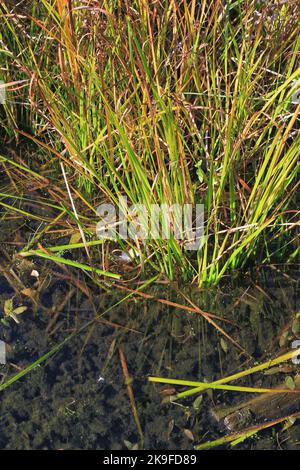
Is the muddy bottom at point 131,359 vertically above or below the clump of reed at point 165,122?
below

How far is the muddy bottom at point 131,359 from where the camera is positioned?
1369 mm

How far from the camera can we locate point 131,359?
1.49 metres

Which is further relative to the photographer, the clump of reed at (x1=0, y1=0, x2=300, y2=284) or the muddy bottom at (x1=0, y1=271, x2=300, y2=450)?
the clump of reed at (x1=0, y1=0, x2=300, y2=284)

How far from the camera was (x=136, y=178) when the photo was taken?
1.52 metres

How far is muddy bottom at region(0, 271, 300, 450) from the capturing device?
4.49 ft

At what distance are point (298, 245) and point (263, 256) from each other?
108mm

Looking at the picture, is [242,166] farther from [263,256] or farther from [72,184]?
[72,184]

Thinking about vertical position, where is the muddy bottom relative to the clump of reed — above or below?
below

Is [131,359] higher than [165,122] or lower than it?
lower

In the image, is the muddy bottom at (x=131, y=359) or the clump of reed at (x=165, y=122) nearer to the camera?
the muddy bottom at (x=131, y=359)

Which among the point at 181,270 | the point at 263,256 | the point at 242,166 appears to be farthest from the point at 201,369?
the point at 242,166

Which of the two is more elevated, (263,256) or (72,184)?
(72,184)
